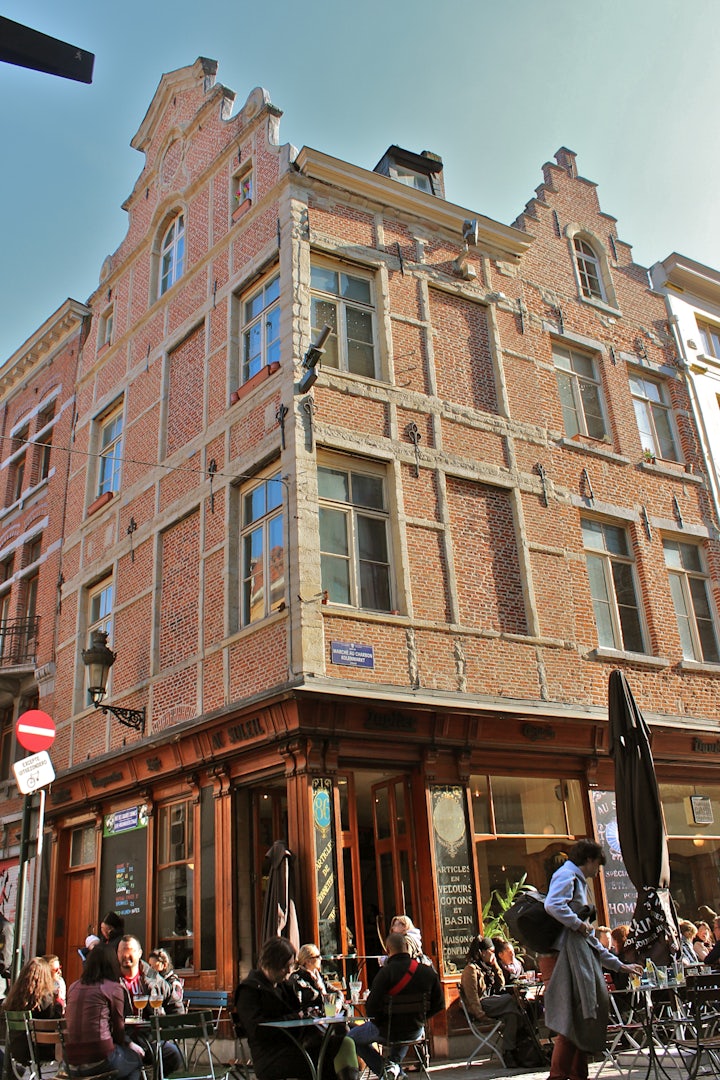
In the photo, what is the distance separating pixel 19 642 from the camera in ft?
58.5

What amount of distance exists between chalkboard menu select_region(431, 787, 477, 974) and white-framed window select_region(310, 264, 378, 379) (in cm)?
559

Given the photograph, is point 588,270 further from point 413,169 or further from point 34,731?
point 34,731

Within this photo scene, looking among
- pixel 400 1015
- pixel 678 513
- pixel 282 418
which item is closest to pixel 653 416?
pixel 678 513

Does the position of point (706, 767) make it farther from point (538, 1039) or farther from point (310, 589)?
point (310, 589)

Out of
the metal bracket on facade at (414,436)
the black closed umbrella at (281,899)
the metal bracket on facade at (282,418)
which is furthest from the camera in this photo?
the metal bracket on facade at (414,436)

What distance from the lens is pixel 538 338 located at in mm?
14773

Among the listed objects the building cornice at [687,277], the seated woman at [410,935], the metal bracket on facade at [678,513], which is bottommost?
the seated woman at [410,935]

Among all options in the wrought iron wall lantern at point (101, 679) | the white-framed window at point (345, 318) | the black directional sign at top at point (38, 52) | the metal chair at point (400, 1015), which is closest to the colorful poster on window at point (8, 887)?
the wrought iron wall lantern at point (101, 679)

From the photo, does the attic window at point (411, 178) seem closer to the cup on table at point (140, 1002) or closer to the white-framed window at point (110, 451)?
the white-framed window at point (110, 451)

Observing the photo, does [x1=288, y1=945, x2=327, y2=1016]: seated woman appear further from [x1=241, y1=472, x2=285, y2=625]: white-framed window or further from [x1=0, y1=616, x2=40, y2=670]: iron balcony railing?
[x1=0, y1=616, x2=40, y2=670]: iron balcony railing

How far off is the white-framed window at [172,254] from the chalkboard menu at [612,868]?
34.4ft

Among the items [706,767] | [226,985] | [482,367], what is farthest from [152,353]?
[706,767]

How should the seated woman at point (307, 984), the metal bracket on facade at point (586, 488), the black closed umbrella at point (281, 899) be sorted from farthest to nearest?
the metal bracket on facade at point (586, 488), the black closed umbrella at point (281, 899), the seated woman at point (307, 984)

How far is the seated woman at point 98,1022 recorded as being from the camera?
5.91 m
